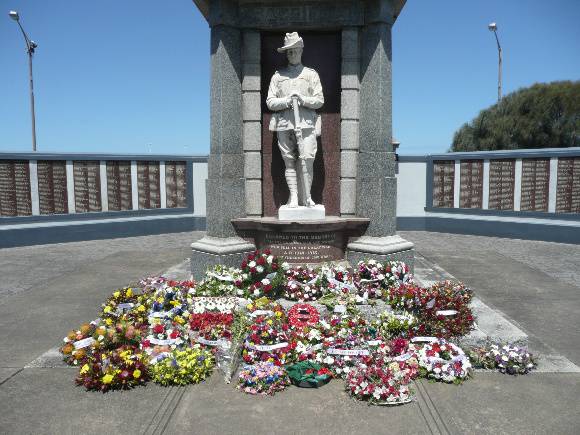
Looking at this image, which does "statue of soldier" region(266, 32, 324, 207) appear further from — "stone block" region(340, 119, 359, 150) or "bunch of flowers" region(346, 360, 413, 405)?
"bunch of flowers" region(346, 360, 413, 405)

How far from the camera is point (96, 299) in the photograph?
7.10 meters

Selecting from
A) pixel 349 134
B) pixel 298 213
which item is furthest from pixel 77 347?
pixel 349 134

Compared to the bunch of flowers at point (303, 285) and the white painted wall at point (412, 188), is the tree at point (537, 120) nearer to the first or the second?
the white painted wall at point (412, 188)

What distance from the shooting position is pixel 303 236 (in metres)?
7.11

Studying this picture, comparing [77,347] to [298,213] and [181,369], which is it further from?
[298,213]

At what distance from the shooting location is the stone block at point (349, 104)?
24.4 feet

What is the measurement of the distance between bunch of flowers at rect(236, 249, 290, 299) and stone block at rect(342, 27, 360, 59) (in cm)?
361

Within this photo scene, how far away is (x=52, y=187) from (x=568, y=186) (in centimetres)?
1457

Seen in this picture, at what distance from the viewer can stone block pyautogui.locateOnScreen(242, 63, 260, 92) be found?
7402 mm

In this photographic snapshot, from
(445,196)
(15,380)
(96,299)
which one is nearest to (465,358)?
(15,380)

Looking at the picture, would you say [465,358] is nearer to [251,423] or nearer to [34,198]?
[251,423]

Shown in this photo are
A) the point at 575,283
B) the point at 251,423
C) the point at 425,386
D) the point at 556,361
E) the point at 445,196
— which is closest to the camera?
the point at 251,423

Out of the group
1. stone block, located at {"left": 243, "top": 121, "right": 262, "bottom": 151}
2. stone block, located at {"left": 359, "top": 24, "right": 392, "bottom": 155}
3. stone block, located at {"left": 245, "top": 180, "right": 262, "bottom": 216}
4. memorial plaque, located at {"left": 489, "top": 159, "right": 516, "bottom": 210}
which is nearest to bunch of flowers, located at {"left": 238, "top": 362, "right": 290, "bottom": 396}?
stone block, located at {"left": 245, "top": 180, "right": 262, "bottom": 216}

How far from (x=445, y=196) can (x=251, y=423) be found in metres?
12.8
